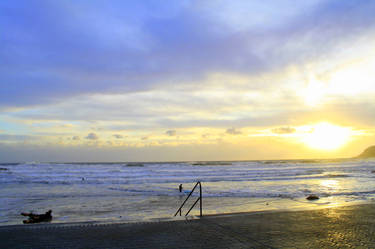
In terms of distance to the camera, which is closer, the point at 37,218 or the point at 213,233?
the point at 213,233

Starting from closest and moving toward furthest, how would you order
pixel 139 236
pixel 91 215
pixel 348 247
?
1. pixel 348 247
2. pixel 139 236
3. pixel 91 215

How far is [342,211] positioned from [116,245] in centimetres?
729

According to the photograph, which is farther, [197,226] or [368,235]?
[197,226]

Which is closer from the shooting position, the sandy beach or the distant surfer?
the sandy beach

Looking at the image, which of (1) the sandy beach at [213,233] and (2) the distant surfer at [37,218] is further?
(2) the distant surfer at [37,218]

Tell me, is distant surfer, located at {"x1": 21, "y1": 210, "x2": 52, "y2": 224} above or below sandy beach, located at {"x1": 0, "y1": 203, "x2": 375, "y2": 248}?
below

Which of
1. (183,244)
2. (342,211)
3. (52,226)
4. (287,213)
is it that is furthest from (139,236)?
(342,211)

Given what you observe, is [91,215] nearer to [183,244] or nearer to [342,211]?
[183,244]

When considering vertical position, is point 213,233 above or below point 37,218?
above

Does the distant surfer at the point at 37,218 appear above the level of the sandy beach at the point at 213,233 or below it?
below

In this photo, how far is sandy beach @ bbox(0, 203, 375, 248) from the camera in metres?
5.48

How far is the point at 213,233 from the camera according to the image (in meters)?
6.25

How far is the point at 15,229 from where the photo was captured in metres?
6.70

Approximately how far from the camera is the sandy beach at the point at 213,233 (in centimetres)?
548
